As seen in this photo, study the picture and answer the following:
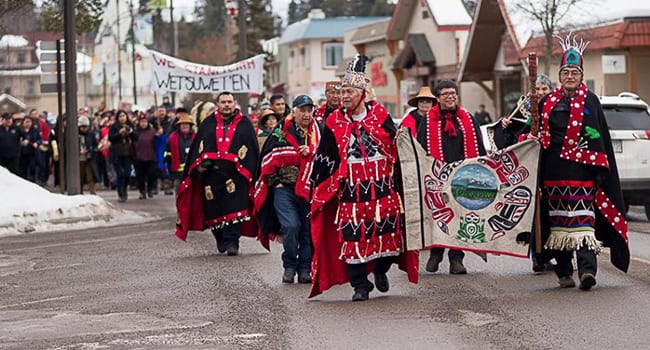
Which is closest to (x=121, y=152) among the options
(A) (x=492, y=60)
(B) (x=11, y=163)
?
(B) (x=11, y=163)

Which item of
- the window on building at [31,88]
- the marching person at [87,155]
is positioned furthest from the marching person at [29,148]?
the window on building at [31,88]

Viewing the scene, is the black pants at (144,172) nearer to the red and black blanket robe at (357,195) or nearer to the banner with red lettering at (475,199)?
the banner with red lettering at (475,199)

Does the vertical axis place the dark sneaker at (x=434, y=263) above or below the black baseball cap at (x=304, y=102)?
below

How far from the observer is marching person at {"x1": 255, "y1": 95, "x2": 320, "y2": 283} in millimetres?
12602

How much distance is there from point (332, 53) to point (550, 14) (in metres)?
48.7

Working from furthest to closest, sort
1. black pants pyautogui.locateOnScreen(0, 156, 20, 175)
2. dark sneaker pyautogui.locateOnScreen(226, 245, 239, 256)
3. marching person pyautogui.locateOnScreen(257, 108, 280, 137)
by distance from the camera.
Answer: black pants pyautogui.locateOnScreen(0, 156, 20, 175) → dark sneaker pyautogui.locateOnScreen(226, 245, 239, 256) → marching person pyautogui.locateOnScreen(257, 108, 280, 137)

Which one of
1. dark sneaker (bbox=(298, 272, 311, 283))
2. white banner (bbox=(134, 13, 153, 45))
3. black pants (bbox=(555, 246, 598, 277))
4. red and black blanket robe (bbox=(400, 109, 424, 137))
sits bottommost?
dark sneaker (bbox=(298, 272, 311, 283))

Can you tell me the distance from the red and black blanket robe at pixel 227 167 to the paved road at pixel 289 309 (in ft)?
1.79

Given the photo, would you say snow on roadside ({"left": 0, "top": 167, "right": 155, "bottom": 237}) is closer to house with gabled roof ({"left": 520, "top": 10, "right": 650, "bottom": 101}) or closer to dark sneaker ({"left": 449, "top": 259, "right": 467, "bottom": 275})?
dark sneaker ({"left": 449, "top": 259, "right": 467, "bottom": 275})

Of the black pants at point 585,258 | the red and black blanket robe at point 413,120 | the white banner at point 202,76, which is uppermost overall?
the white banner at point 202,76

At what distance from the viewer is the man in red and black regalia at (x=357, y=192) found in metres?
11.0

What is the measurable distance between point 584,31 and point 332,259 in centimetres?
2523

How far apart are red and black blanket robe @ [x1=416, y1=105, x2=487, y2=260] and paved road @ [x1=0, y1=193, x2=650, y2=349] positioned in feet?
3.58

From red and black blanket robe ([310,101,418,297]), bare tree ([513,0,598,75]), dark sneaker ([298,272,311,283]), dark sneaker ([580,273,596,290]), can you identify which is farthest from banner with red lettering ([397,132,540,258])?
bare tree ([513,0,598,75])
